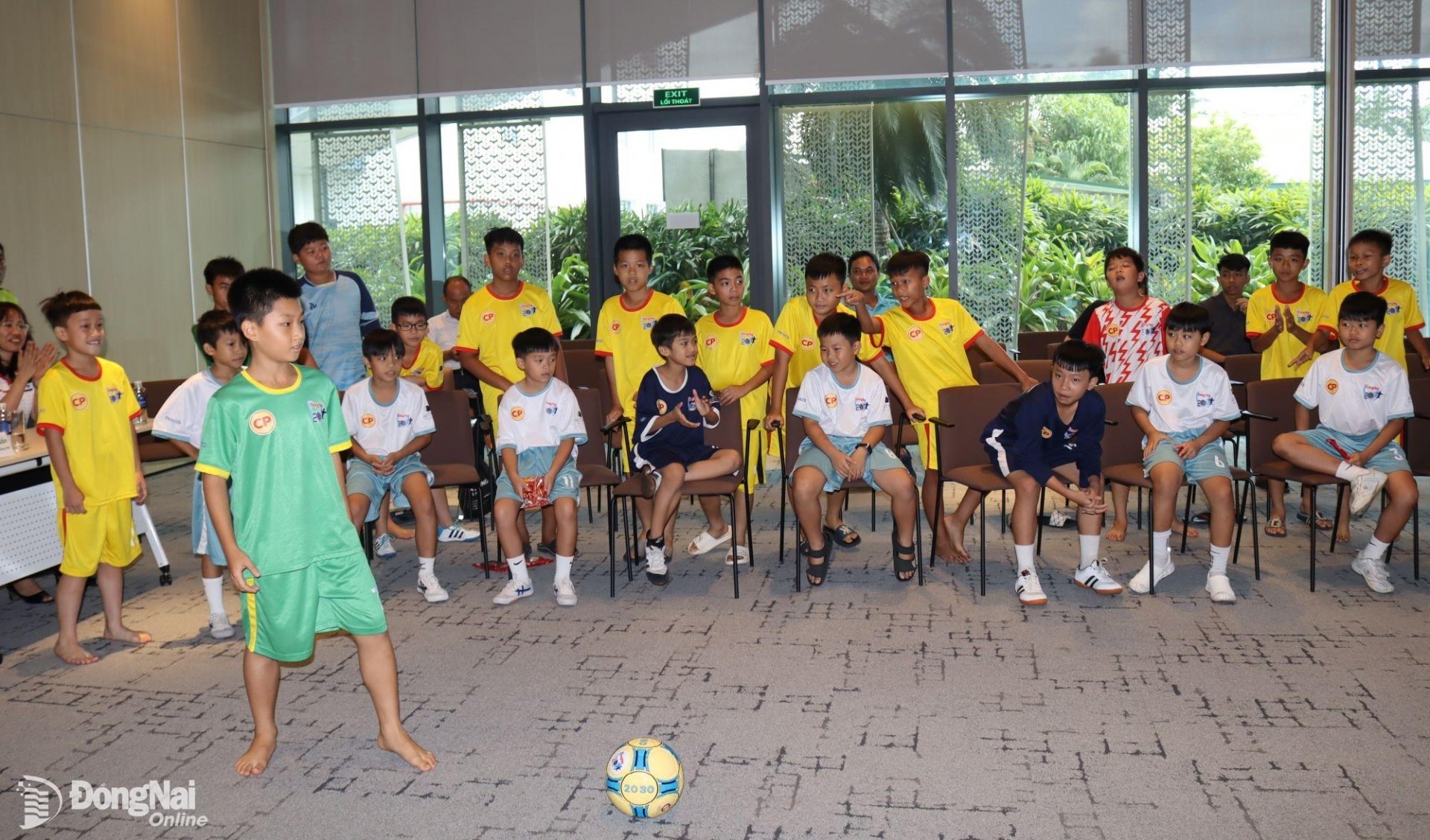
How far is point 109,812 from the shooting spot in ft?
10.4

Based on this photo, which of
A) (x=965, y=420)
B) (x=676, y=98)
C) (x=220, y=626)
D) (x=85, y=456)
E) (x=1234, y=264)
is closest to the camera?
(x=85, y=456)

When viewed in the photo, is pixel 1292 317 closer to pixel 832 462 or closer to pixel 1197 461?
pixel 1197 461

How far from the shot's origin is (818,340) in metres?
6.18

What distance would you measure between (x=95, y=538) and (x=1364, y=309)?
5284 mm

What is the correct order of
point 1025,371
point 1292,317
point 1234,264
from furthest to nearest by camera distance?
1. point 1234,264
2. point 1292,317
3. point 1025,371

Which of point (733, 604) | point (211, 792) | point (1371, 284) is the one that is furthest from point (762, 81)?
point (211, 792)

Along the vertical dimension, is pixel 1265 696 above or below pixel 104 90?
below

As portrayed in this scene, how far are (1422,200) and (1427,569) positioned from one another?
4.68 m

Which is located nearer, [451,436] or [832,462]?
[832,462]

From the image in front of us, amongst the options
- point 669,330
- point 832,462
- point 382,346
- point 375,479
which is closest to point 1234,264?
point 832,462

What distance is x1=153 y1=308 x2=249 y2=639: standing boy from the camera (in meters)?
4.60

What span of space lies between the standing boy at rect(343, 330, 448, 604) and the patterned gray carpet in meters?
0.33

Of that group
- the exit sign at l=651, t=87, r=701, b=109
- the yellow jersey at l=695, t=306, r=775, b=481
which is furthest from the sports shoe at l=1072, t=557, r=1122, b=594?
the exit sign at l=651, t=87, r=701, b=109

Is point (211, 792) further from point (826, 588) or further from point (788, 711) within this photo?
point (826, 588)
